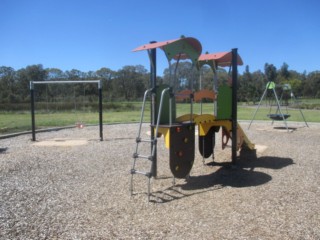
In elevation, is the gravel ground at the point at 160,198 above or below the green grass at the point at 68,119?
below

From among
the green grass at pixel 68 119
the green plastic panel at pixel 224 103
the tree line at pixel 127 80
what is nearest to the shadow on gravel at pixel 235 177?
the green plastic panel at pixel 224 103

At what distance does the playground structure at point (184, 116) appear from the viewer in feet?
18.0

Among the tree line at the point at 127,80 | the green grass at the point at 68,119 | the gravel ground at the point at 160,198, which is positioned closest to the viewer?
the gravel ground at the point at 160,198

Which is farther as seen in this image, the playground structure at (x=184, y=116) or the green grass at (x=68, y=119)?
the green grass at (x=68, y=119)

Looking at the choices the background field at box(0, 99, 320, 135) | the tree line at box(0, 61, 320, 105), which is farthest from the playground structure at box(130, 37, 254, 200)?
the tree line at box(0, 61, 320, 105)

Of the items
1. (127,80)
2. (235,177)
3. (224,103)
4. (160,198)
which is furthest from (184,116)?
(127,80)

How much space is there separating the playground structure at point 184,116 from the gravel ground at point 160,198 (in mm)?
432

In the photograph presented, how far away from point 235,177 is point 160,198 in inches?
70.5

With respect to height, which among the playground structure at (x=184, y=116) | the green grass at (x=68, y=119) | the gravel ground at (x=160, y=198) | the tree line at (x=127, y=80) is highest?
the tree line at (x=127, y=80)

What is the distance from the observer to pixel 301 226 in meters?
3.87

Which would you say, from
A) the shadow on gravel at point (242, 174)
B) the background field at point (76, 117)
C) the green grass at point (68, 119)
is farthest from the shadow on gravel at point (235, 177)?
the green grass at point (68, 119)

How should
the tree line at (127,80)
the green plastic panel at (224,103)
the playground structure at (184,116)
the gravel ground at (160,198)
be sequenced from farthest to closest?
1. the tree line at (127,80)
2. the green plastic panel at (224,103)
3. the playground structure at (184,116)
4. the gravel ground at (160,198)

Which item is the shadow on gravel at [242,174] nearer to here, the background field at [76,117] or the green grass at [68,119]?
the background field at [76,117]

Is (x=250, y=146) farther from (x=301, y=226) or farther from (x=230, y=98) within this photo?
(x=301, y=226)
